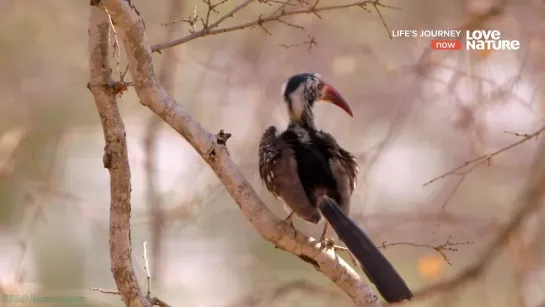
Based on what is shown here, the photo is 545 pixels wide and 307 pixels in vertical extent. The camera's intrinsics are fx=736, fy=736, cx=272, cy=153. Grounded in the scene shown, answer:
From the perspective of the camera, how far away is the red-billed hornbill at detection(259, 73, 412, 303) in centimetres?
207

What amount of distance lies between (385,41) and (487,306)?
1.61 m

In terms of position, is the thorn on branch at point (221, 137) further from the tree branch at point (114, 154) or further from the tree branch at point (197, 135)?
the tree branch at point (114, 154)

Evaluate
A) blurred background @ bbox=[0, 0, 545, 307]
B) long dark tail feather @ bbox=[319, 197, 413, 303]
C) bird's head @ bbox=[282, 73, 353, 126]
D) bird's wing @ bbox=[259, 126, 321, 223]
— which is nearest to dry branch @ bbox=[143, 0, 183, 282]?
blurred background @ bbox=[0, 0, 545, 307]

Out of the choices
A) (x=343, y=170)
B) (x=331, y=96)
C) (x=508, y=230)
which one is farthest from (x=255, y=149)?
(x=343, y=170)

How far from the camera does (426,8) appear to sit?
435 centimetres

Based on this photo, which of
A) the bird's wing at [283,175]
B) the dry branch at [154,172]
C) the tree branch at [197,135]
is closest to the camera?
the tree branch at [197,135]

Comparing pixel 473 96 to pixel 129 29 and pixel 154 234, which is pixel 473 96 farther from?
pixel 129 29

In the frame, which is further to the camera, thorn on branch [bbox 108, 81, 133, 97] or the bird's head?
the bird's head

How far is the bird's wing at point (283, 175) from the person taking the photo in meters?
2.27

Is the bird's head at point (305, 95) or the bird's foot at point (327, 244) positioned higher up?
the bird's head at point (305, 95)

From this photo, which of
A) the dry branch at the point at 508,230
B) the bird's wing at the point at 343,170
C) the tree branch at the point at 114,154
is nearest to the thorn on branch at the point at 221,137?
the tree branch at the point at 114,154

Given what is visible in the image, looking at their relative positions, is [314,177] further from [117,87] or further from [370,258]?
[117,87]

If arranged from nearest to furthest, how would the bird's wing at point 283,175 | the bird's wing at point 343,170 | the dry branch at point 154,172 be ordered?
the bird's wing at point 283,175 < the bird's wing at point 343,170 < the dry branch at point 154,172

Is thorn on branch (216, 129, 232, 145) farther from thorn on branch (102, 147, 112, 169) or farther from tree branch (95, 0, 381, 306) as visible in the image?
thorn on branch (102, 147, 112, 169)
